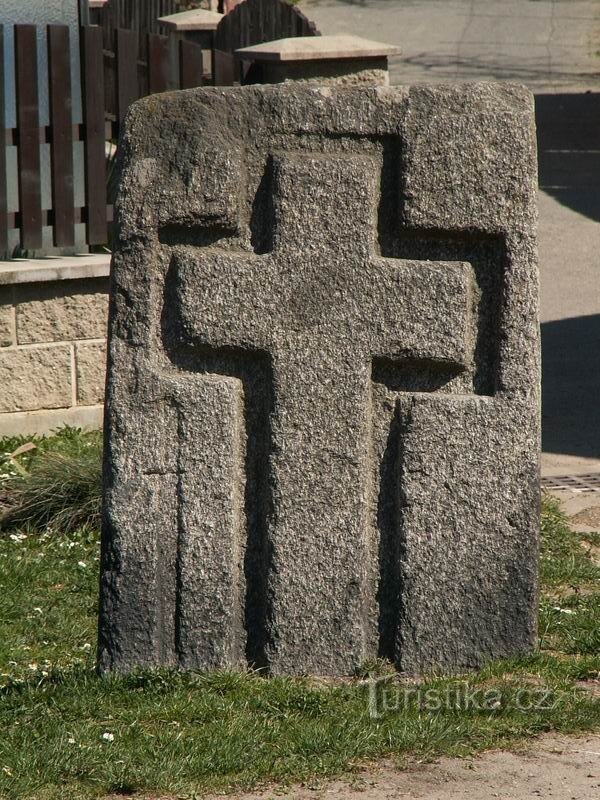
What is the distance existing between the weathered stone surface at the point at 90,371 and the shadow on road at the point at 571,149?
6630 millimetres

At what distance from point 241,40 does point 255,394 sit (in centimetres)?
698

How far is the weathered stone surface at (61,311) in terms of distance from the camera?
258 inches

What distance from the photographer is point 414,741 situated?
3234mm

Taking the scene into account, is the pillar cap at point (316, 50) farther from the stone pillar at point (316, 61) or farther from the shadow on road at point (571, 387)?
the shadow on road at point (571, 387)

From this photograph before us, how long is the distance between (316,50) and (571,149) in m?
8.79

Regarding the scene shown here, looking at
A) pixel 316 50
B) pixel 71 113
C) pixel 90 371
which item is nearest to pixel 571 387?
pixel 316 50

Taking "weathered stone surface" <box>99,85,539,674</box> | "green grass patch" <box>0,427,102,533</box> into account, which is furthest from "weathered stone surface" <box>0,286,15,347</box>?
"weathered stone surface" <box>99,85,539,674</box>

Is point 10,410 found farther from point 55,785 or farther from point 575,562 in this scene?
point 55,785

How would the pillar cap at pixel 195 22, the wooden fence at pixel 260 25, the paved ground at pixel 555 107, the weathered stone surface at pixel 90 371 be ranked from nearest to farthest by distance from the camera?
the weathered stone surface at pixel 90 371, the paved ground at pixel 555 107, the wooden fence at pixel 260 25, the pillar cap at pixel 195 22

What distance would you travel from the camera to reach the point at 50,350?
6.64 metres

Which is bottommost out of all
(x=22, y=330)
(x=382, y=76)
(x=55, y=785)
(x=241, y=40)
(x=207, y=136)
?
(x=55, y=785)

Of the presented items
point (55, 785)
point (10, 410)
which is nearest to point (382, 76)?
point (10, 410)

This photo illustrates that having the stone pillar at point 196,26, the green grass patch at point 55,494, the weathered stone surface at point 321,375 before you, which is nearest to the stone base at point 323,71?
the green grass patch at point 55,494

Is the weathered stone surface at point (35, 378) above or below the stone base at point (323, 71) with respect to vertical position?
below
